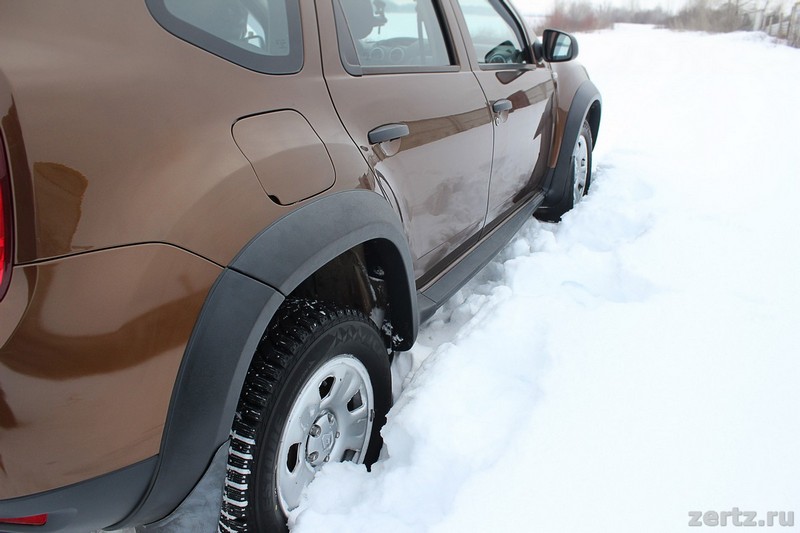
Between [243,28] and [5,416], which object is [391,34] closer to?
[243,28]

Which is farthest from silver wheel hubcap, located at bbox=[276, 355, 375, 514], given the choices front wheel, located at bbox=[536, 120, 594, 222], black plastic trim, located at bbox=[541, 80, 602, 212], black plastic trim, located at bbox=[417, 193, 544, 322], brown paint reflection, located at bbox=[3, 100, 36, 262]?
front wheel, located at bbox=[536, 120, 594, 222]

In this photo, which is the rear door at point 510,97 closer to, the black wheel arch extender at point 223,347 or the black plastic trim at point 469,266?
the black plastic trim at point 469,266

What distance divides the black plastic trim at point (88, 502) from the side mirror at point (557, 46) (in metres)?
3.06

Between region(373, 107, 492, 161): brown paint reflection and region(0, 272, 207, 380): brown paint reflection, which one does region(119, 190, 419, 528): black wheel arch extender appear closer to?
region(0, 272, 207, 380): brown paint reflection

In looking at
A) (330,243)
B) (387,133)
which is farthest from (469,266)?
(330,243)

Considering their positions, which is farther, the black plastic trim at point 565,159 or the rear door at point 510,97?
the black plastic trim at point 565,159

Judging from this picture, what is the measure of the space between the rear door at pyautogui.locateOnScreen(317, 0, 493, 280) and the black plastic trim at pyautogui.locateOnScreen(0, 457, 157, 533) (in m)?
0.98

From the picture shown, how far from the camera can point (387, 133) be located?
1.70m

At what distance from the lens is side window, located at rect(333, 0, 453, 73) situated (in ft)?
5.61

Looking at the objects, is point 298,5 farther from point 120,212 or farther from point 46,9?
point 120,212

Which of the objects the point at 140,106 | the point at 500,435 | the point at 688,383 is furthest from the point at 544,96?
the point at 140,106

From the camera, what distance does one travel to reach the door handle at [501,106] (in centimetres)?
249

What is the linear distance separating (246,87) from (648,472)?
1.46 metres

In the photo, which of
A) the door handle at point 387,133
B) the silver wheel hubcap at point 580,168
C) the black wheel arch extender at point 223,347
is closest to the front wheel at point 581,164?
the silver wheel hubcap at point 580,168
